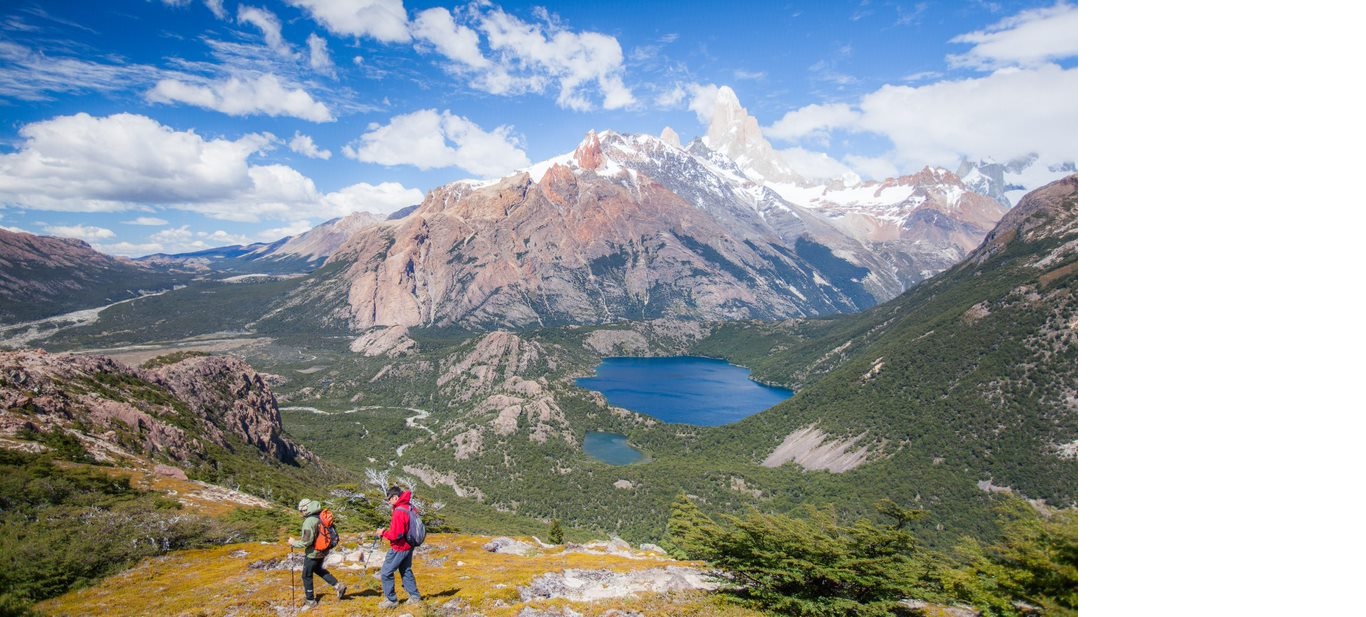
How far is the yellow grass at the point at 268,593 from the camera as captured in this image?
35.1ft

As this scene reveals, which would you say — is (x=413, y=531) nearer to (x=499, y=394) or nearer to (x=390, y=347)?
(x=499, y=394)

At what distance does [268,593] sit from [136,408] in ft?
149

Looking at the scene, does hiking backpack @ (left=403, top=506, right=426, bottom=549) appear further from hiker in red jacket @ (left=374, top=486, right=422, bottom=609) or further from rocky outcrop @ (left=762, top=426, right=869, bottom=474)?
rocky outcrop @ (left=762, top=426, right=869, bottom=474)

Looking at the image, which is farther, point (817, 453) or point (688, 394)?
point (688, 394)

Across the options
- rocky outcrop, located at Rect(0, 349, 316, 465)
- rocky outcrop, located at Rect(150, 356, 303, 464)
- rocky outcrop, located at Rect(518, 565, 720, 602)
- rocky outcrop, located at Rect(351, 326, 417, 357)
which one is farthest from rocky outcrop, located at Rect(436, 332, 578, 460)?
rocky outcrop, located at Rect(518, 565, 720, 602)

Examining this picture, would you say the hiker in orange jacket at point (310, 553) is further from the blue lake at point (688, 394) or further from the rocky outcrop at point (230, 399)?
the blue lake at point (688, 394)

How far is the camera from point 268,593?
38.5 feet

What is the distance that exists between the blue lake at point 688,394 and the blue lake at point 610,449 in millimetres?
18395

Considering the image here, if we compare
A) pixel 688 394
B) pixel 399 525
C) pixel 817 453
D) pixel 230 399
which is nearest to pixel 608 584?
pixel 399 525

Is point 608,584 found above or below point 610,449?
above

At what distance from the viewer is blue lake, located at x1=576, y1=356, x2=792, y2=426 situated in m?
140

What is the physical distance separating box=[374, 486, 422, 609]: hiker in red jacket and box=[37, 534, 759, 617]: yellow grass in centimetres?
28
